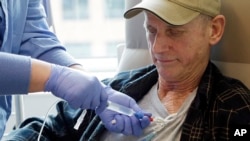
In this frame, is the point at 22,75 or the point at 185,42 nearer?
the point at 22,75

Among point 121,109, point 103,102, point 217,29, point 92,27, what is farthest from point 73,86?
point 92,27

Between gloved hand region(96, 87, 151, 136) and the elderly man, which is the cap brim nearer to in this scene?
the elderly man

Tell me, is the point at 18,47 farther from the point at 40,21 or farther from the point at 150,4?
the point at 150,4

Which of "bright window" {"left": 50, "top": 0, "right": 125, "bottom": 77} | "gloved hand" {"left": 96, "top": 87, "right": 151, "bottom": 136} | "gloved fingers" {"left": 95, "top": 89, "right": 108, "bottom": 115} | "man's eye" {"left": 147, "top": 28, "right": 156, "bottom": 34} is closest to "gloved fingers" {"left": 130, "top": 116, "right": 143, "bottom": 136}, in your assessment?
"gloved hand" {"left": 96, "top": 87, "right": 151, "bottom": 136}

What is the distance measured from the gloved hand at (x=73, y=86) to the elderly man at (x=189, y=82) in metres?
0.18

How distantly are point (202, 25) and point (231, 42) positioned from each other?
18 centimetres

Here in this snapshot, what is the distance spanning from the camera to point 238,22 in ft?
4.23

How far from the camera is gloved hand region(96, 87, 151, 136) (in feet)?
3.92

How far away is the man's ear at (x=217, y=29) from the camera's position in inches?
47.9

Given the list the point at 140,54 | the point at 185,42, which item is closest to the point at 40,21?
the point at 140,54

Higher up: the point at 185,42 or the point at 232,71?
the point at 185,42

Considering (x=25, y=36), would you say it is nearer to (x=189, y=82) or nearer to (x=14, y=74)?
(x=14, y=74)

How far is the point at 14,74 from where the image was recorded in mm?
995

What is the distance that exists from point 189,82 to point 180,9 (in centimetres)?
25
